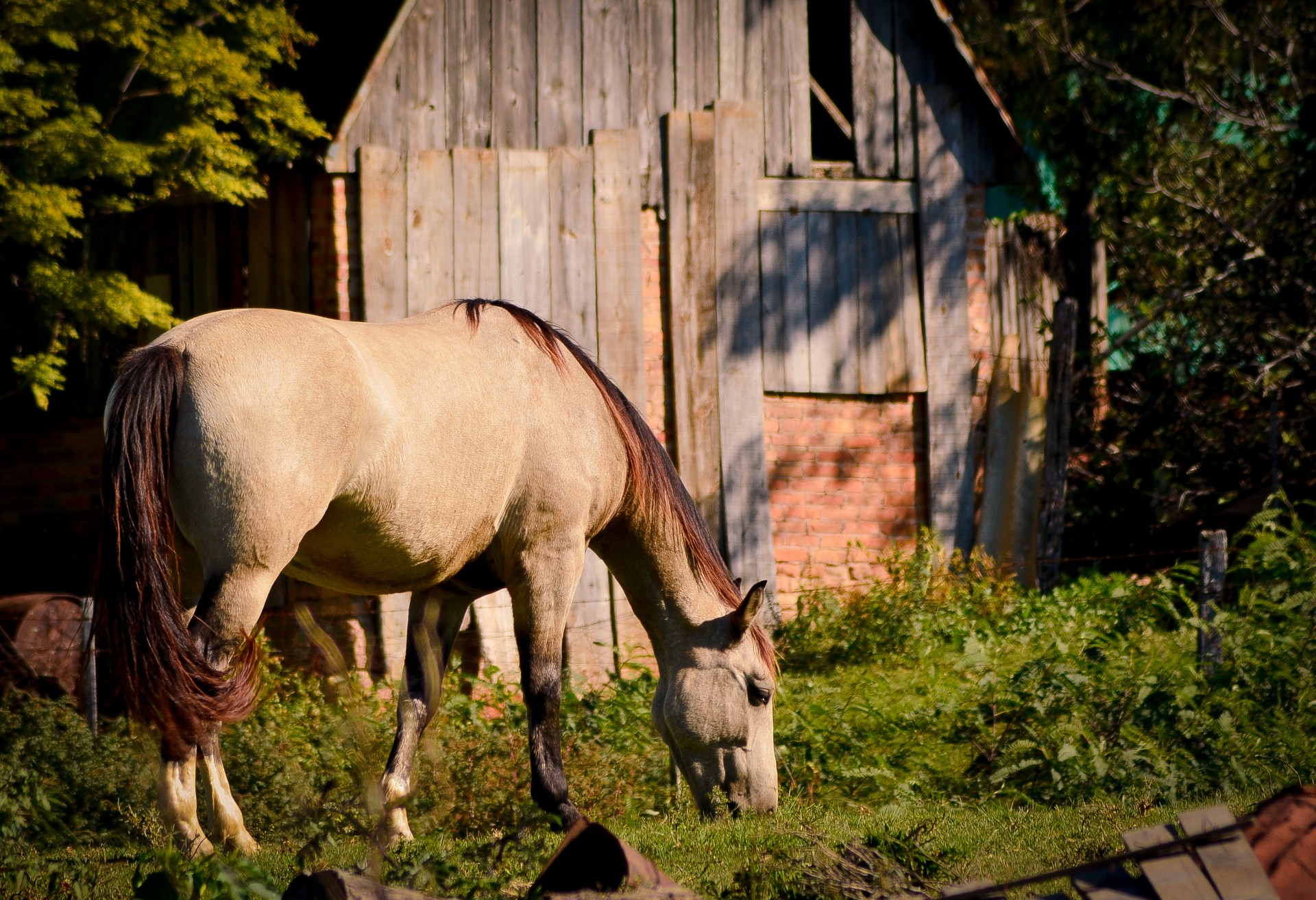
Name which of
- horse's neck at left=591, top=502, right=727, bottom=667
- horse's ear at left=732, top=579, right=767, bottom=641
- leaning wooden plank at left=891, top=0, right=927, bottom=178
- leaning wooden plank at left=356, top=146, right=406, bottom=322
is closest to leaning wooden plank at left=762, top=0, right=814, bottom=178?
leaning wooden plank at left=891, top=0, right=927, bottom=178

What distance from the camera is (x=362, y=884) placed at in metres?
2.93

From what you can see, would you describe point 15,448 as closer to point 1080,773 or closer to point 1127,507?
point 1080,773

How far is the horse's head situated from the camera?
5.26 meters

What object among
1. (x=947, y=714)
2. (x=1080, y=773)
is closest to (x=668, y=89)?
(x=947, y=714)

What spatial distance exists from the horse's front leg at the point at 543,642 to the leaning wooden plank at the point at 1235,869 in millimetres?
2680

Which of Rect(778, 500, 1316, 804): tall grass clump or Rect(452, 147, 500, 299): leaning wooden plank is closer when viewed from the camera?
Rect(778, 500, 1316, 804): tall grass clump

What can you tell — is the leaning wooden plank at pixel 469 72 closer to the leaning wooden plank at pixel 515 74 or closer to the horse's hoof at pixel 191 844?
the leaning wooden plank at pixel 515 74

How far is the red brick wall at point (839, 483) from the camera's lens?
8.96 m

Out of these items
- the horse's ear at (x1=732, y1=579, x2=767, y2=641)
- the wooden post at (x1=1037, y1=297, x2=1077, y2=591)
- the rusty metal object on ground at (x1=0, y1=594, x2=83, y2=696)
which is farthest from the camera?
the wooden post at (x1=1037, y1=297, x2=1077, y2=591)

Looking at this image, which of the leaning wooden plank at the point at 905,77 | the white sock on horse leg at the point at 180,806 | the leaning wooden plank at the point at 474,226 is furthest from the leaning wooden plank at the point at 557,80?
the white sock on horse leg at the point at 180,806

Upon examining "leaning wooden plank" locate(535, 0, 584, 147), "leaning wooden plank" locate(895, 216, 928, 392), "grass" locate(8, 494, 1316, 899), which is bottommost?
"grass" locate(8, 494, 1316, 899)

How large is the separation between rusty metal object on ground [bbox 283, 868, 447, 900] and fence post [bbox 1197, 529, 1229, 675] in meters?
4.42

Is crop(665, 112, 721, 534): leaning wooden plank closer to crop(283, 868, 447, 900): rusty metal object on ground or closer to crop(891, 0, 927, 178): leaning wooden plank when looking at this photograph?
crop(891, 0, 927, 178): leaning wooden plank

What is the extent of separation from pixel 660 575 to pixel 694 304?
3627 millimetres
